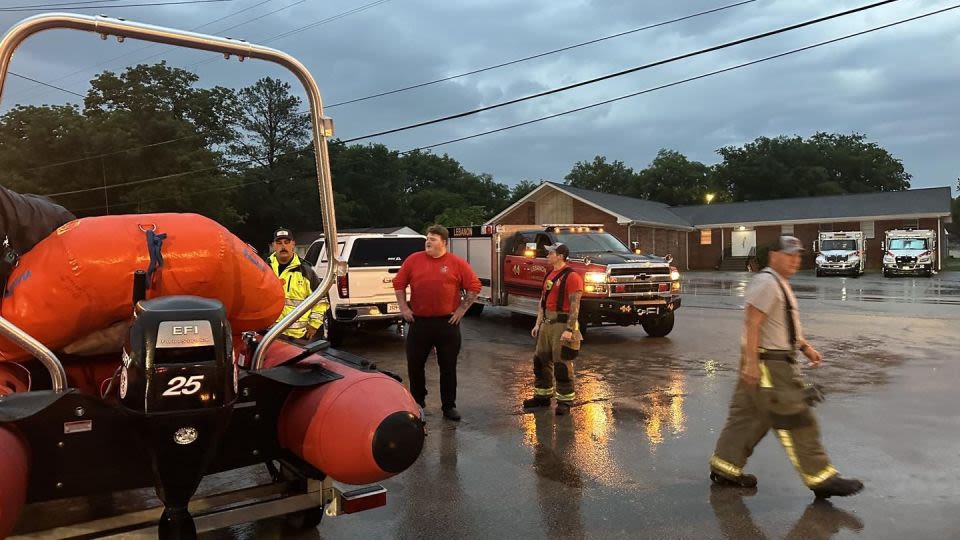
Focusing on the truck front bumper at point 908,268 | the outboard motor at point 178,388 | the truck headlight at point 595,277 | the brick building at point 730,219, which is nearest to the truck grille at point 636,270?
the truck headlight at point 595,277

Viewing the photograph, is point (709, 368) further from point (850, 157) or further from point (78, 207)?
point (850, 157)

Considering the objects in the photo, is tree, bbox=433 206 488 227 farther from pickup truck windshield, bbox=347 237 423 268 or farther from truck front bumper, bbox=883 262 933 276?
pickup truck windshield, bbox=347 237 423 268

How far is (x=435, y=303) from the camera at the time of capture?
631 cm

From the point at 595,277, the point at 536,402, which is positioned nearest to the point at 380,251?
the point at 595,277

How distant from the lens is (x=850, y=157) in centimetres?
7806

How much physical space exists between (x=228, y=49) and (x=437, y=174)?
8920 cm

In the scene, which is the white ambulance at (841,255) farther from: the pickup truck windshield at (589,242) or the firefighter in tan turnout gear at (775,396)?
the firefighter in tan turnout gear at (775,396)

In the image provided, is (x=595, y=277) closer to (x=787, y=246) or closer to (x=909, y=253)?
(x=787, y=246)

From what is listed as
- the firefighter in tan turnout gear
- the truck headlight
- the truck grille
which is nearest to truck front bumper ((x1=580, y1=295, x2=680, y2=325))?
the truck headlight

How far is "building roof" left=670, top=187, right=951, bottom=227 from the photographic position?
3919cm

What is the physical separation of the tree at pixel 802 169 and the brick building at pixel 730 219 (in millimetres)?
31551

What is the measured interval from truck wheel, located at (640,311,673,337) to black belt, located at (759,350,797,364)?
7682 mm

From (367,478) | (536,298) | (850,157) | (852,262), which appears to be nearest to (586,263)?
(536,298)

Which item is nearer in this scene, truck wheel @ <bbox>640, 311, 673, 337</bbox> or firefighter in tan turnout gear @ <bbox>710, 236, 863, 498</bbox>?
firefighter in tan turnout gear @ <bbox>710, 236, 863, 498</bbox>
